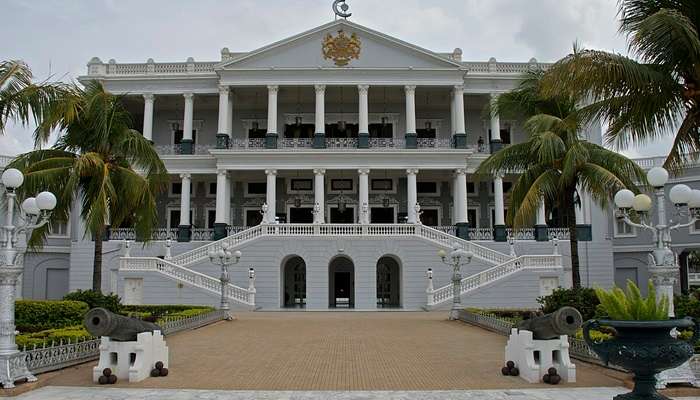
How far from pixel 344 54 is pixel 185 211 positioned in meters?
13.8

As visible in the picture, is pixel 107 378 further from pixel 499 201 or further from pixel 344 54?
pixel 499 201

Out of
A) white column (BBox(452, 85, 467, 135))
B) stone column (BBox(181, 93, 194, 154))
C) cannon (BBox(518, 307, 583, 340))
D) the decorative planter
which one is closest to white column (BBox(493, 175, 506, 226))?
white column (BBox(452, 85, 467, 135))

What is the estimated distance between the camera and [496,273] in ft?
98.5

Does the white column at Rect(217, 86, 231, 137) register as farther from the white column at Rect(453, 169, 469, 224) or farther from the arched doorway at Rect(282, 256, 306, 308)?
the white column at Rect(453, 169, 469, 224)

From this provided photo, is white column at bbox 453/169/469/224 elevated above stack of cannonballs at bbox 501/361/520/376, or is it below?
above

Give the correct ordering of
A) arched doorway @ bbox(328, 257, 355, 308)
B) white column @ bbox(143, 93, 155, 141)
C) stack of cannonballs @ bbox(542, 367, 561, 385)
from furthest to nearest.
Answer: white column @ bbox(143, 93, 155, 141) < arched doorway @ bbox(328, 257, 355, 308) < stack of cannonballs @ bbox(542, 367, 561, 385)

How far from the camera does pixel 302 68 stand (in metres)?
38.0

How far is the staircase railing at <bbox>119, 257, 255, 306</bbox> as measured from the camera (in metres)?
29.9

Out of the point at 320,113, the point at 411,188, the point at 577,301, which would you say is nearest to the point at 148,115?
the point at 320,113

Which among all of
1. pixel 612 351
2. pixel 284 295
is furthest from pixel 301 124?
pixel 612 351

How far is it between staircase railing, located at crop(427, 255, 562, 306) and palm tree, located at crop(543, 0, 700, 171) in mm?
15794

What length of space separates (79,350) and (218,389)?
14.3ft

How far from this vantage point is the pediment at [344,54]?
38.6 m

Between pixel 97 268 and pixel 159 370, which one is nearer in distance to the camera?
pixel 159 370
